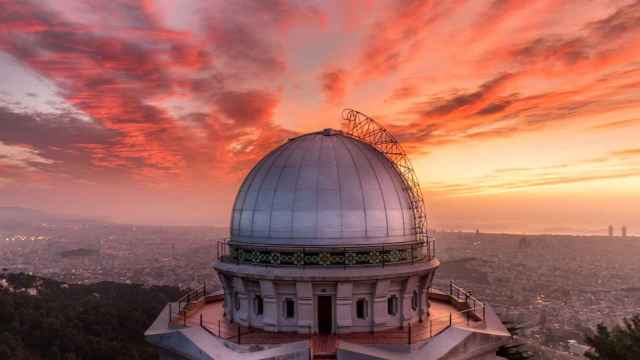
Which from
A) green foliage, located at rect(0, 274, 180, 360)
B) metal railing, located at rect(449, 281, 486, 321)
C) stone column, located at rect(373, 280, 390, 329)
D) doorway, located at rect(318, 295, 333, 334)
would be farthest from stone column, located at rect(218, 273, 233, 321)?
green foliage, located at rect(0, 274, 180, 360)

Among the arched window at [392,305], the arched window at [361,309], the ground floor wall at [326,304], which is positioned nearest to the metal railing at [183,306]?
the ground floor wall at [326,304]

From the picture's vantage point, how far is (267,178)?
2545 cm

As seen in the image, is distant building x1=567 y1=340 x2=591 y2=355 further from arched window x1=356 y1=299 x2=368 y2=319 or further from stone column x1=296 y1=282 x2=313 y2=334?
stone column x1=296 y1=282 x2=313 y2=334

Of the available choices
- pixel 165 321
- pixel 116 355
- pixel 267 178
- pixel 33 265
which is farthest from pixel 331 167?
pixel 33 265

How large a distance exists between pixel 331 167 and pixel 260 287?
6.37 m

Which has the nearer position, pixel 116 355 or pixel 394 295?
pixel 394 295

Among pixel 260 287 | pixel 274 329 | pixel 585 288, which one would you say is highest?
pixel 260 287

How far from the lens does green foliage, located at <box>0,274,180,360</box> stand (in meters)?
62.8

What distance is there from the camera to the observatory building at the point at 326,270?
2228 centimetres

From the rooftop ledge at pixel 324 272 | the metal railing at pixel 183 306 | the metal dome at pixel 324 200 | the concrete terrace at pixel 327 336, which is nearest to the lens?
the concrete terrace at pixel 327 336

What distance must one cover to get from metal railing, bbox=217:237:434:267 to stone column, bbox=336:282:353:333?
3.77ft

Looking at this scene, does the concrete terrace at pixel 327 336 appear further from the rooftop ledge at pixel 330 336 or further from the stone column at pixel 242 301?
the stone column at pixel 242 301

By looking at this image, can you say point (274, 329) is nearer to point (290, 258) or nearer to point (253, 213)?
point (290, 258)

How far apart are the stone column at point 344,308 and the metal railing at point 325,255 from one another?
1.15 meters
